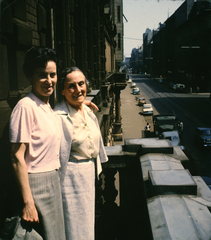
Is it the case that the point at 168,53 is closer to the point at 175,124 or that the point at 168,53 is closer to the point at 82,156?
the point at 175,124

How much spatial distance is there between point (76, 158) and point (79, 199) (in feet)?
1.41

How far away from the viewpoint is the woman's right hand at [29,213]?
2160mm

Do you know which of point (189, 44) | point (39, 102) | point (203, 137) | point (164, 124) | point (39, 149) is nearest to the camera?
point (39, 149)

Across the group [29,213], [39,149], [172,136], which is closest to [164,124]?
[172,136]

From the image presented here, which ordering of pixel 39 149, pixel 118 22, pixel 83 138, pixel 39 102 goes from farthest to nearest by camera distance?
pixel 118 22 → pixel 83 138 → pixel 39 102 → pixel 39 149

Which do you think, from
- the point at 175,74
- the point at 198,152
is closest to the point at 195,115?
the point at 198,152

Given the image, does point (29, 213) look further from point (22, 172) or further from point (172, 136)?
point (172, 136)

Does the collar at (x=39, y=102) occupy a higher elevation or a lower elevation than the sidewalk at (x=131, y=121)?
higher

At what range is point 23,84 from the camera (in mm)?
3305

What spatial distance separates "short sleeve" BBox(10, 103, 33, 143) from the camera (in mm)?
2096

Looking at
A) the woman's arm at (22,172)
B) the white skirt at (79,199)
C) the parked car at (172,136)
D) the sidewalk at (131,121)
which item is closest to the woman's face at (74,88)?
the white skirt at (79,199)

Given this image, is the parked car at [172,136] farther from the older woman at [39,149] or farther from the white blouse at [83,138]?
the older woman at [39,149]

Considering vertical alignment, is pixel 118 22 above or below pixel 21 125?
above

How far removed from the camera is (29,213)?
2.18 meters
